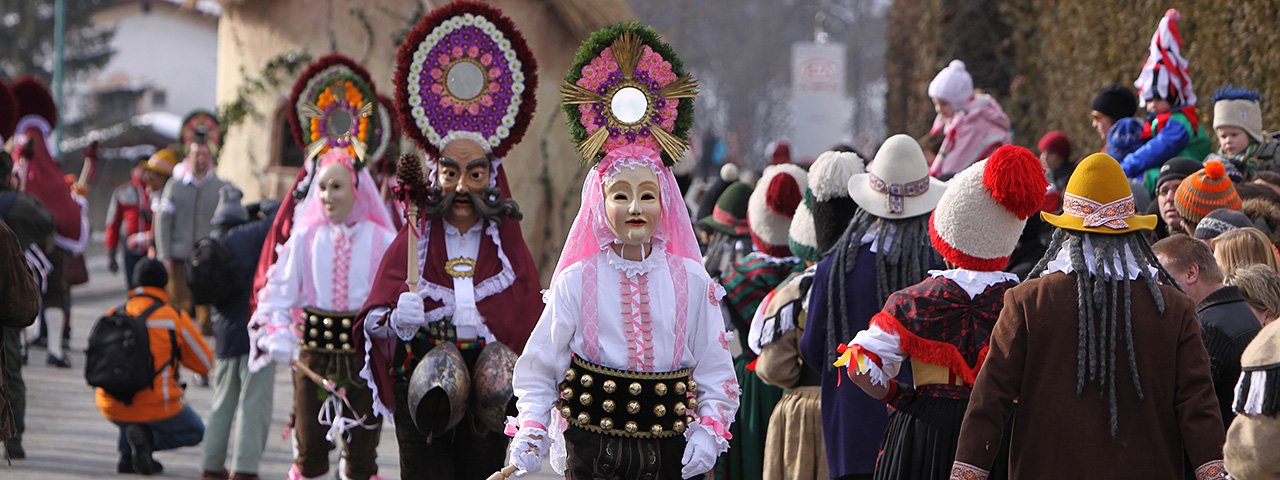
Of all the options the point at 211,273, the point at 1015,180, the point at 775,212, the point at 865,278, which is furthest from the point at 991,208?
the point at 211,273

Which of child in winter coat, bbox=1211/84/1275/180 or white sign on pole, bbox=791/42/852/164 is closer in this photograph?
child in winter coat, bbox=1211/84/1275/180

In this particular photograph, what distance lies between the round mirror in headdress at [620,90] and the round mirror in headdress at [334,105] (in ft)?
10.0

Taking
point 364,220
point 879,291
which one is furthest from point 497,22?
point 879,291

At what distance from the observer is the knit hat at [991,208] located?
481 cm

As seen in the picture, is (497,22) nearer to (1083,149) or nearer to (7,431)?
(7,431)

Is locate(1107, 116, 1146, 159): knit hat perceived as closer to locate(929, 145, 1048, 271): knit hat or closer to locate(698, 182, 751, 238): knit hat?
locate(698, 182, 751, 238): knit hat

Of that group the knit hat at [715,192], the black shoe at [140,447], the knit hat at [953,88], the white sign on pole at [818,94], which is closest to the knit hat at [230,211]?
the black shoe at [140,447]

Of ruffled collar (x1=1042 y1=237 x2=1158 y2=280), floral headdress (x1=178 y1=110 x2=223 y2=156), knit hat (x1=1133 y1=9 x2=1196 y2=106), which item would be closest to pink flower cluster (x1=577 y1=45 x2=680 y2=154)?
ruffled collar (x1=1042 y1=237 x2=1158 y2=280)

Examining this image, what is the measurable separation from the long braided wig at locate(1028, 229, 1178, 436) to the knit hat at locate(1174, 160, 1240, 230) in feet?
6.77

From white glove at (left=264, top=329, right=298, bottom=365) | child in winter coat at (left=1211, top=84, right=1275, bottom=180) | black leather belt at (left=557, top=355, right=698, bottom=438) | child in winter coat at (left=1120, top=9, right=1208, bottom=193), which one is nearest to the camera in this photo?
black leather belt at (left=557, top=355, right=698, bottom=438)

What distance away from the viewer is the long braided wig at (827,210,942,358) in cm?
564

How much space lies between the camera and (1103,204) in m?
4.43

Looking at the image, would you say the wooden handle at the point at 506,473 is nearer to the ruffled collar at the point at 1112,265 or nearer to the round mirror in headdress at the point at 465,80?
the ruffled collar at the point at 1112,265

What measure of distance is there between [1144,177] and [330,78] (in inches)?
179
